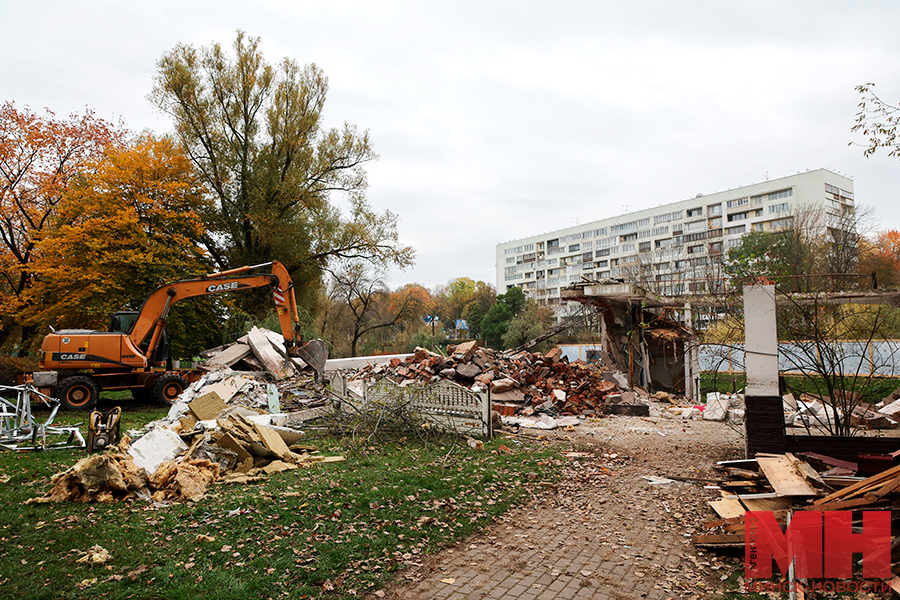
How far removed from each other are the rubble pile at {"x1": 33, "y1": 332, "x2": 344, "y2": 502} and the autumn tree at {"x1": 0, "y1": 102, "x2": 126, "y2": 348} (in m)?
17.6

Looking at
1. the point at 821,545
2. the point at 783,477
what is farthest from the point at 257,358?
the point at 821,545

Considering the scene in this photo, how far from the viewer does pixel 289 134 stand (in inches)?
1021

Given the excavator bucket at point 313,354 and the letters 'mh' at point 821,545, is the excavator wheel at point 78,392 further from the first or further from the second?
the letters 'mh' at point 821,545

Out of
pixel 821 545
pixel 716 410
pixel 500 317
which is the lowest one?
pixel 716 410

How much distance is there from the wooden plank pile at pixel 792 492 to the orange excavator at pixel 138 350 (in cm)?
1146

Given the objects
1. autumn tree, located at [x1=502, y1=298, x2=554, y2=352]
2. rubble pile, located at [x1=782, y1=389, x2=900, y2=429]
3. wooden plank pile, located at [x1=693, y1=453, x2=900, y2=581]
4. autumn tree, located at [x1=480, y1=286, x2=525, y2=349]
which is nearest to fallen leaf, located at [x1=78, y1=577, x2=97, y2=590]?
wooden plank pile, located at [x1=693, y1=453, x2=900, y2=581]

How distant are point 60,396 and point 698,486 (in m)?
13.9

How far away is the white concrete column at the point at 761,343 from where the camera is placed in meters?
6.88

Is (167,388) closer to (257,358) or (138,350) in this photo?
(138,350)

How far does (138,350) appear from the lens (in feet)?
45.8

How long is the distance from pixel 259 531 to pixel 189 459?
8.46 feet

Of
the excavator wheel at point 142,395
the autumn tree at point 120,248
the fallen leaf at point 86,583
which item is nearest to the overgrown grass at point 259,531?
the fallen leaf at point 86,583

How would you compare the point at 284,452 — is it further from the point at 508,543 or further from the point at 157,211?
the point at 157,211

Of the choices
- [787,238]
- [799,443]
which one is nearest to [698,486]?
[799,443]
